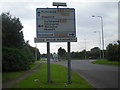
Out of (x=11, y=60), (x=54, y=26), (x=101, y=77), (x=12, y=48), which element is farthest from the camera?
(x=12, y=48)

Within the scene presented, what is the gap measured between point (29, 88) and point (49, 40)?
10.7ft

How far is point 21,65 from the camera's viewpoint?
1878 cm

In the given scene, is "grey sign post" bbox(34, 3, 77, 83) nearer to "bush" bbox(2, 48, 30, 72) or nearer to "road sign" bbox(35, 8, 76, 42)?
"road sign" bbox(35, 8, 76, 42)

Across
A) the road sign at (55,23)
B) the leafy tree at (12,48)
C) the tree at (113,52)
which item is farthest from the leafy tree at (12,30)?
the tree at (113,52)

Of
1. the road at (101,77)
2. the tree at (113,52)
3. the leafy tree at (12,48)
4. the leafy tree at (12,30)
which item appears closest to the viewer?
the road at (101,77)

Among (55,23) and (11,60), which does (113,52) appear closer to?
(11,60)

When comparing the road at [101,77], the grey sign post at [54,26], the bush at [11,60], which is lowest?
the road at [101,77]

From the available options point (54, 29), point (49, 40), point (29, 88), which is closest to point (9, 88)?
point (29, 88)

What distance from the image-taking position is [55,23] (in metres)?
10.3

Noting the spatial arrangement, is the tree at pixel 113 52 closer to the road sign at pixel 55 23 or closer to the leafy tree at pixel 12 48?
the leafy tree at pixel 12 48

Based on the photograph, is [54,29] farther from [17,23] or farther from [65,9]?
[17,23]

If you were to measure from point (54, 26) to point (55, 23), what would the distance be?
7.5 inches

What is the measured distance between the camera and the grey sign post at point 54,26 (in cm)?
1020

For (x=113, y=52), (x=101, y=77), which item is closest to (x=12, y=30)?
(x=101, y=77)
